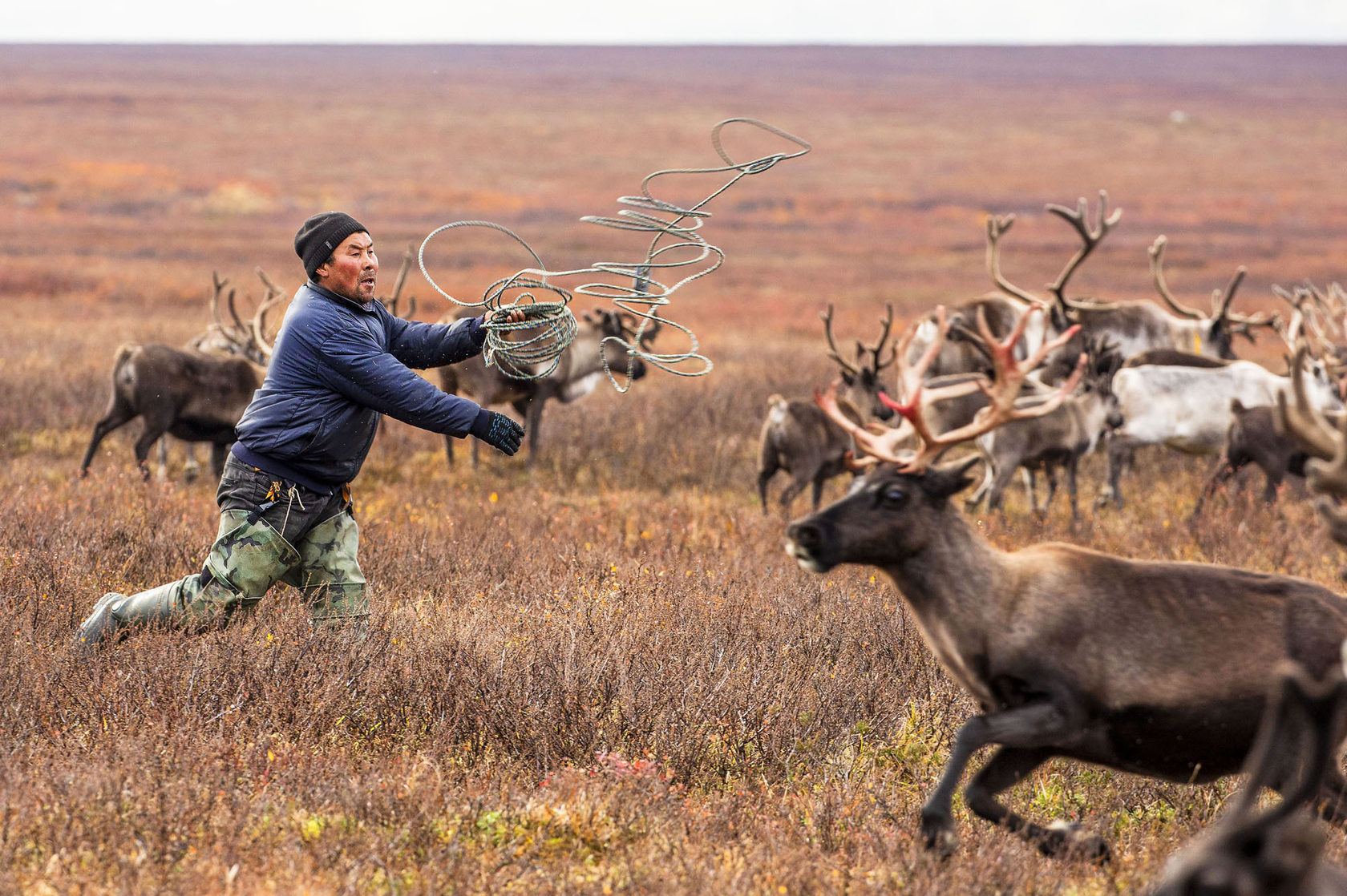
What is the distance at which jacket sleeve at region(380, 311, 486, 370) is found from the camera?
A: 5.03 m

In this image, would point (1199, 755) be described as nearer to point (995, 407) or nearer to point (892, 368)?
point (995, 407)

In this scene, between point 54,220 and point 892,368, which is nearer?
point 892,368

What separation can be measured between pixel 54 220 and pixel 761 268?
2424cm

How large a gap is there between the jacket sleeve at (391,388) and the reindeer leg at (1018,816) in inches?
82.9

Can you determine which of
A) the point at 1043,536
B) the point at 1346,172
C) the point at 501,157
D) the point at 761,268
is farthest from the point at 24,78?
the point at 1043,536

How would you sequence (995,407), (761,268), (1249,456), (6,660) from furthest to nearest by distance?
(761,268) < (1249,456) < (6,660) < (995,407)

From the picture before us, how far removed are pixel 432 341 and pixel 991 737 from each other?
2720mm

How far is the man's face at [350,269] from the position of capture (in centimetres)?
463

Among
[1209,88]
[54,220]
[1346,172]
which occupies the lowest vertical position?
[54,220]

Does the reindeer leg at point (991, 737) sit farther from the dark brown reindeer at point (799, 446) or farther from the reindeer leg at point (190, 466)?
the reindeer leg at point (190, 466)

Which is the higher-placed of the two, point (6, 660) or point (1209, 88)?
point (1209, 88)

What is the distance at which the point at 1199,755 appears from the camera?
3.68 metres

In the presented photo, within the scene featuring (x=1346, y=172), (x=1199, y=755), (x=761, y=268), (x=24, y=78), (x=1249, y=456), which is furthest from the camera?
(x=24, y=78)

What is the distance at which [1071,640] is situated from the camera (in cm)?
364
